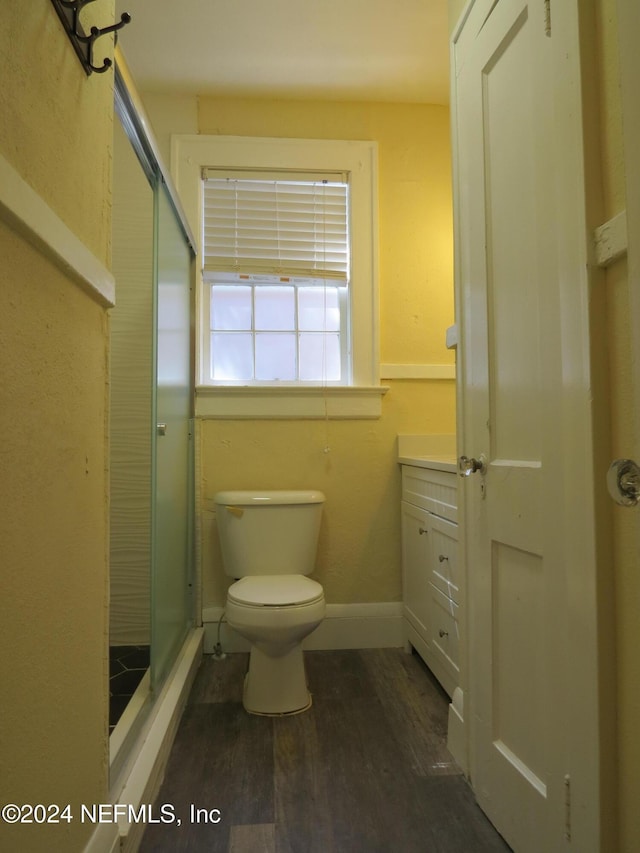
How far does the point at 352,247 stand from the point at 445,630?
5.60 feet

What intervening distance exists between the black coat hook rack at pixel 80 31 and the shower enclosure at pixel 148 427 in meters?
0.54

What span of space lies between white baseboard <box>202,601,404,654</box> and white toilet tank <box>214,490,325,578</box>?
1.15 ft

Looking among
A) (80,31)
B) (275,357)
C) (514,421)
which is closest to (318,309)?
(275,357)

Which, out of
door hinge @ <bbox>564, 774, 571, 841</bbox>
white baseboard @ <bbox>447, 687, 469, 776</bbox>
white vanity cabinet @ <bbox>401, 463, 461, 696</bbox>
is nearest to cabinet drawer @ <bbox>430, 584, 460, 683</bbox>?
white vanity cabinet @ <bbox>401, 463, 461, 696</bbox>

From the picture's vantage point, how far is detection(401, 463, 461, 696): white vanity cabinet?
1.69m

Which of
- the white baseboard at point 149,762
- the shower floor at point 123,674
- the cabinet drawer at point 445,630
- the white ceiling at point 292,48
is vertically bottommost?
the shower floor at point 123,674

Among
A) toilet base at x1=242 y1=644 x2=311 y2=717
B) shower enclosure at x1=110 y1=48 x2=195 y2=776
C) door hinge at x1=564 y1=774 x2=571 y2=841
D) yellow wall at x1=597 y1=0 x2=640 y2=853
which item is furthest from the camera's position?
Result: toilet base at x1=242 y1=644 x2=311 y2=717

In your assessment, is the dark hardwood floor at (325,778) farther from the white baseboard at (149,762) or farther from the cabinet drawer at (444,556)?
the cabinet drawer at (444,556)

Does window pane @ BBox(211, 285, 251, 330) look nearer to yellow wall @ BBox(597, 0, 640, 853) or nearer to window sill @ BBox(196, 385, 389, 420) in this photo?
window sill @ BBox(196, 385, 389, 420)

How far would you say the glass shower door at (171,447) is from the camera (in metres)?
1.65

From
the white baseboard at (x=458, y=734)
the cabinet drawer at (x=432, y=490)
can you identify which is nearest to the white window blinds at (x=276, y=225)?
the cabinet drawer at (x=432, y=490)

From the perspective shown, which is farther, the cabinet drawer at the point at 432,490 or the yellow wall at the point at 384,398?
the yellow wall at the point at 384,398

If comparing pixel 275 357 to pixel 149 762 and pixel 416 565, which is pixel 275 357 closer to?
pixel 416 565

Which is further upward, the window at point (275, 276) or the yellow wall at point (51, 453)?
the window at point (275, 276)
